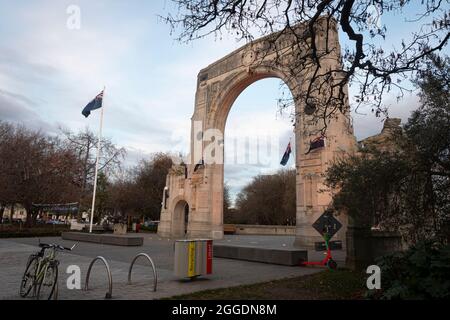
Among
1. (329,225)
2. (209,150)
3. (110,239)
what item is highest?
(209,150)

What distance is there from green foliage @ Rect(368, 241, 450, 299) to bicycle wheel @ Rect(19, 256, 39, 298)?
6474 millimetres

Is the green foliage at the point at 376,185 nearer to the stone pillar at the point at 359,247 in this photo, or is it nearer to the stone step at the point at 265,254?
the stone pillar at the point at 359,247

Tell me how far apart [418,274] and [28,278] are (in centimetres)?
748

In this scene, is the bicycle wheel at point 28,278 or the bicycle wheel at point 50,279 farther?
the bicycle wheel at point 28,278

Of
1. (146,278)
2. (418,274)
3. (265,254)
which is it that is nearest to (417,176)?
(418,274)

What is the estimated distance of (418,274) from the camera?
591 cm

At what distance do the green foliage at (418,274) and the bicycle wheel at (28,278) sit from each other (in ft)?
21.2

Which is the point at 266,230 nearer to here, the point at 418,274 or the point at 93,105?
the point at 93,105

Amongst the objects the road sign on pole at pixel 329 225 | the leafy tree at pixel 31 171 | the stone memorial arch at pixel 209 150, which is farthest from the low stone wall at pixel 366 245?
the leafy tree at pixel 31 171

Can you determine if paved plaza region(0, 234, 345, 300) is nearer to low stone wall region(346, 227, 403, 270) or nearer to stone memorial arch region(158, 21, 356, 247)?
low stone wall region(346, 227, 403, 270)

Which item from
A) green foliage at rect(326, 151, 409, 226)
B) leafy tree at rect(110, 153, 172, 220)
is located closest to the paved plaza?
green foliage at rect(326, 151, 409, 226)

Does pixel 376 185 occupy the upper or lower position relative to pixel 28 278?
upper

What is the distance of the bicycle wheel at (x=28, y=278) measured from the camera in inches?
276
